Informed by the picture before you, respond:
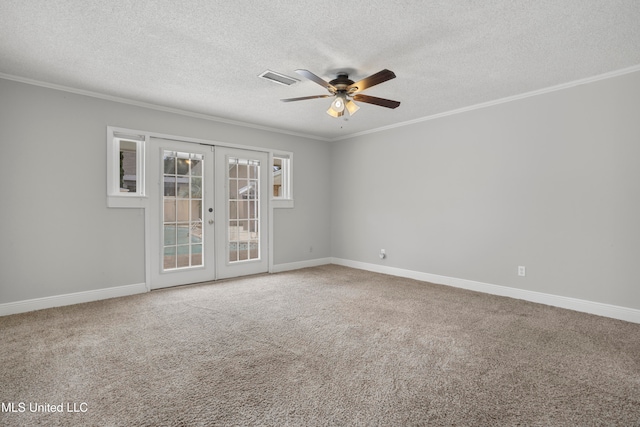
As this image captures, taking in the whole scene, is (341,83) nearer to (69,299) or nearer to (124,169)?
(124,169)

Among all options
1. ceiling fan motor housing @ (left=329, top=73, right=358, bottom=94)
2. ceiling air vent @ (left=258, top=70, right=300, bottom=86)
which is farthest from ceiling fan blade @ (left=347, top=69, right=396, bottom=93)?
ceiling air vent @ (left=258, top=70, right=300, bottom=86)

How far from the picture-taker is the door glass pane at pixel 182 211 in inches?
181

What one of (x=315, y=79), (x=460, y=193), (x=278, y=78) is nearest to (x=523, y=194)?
(x=460, y=193)

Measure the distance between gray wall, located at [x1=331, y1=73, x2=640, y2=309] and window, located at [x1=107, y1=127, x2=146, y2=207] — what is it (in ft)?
12.2

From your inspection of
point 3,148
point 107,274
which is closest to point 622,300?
point 107,274

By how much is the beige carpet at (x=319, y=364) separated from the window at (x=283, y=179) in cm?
249

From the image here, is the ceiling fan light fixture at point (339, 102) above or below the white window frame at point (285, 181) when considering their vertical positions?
above

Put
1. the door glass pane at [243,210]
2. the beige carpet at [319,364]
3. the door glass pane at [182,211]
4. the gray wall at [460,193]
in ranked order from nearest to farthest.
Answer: the beige carpet at [319,364]
the gray wall at [460,193]
the door glass pane at [182,211]
the door glass pane at [243,210]

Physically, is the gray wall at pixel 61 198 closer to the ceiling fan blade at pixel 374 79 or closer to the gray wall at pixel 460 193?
the gray wall at pixel 460 193

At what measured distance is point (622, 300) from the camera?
3.32 m

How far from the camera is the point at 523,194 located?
4.00 m

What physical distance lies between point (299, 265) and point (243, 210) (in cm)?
154

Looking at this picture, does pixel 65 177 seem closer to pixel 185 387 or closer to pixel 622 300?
pixel 185 387

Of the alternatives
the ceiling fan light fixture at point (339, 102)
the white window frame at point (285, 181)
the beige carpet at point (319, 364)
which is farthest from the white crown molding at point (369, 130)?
the beige carpet at point (319, 364)
